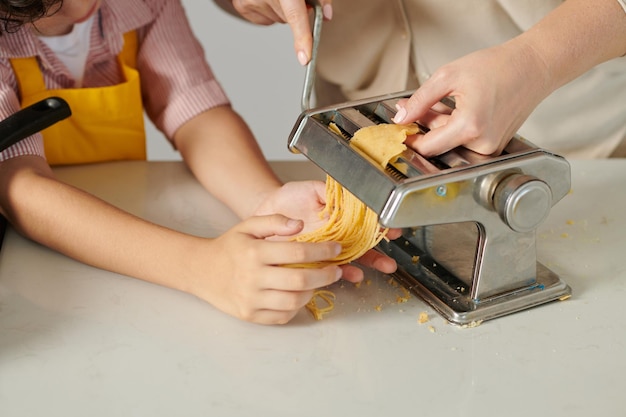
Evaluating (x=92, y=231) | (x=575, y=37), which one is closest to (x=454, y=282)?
(x=575, y=37)

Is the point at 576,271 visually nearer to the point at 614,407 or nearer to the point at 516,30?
the point at 614,407

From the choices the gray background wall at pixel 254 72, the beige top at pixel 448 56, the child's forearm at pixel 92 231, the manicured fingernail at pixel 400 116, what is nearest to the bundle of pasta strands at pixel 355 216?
the manicured fingernail at pixel 400 116

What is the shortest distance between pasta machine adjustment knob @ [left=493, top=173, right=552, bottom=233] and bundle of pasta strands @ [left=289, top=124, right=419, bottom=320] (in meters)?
0.10

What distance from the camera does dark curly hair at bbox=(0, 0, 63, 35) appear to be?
1.00 m

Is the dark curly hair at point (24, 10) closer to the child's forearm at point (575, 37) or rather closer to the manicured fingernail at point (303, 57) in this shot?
the manicured fingernail at point (303, 57)

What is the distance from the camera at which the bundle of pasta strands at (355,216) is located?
2.85 feet

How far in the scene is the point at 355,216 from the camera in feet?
2.99

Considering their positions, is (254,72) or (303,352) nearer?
(303,352)

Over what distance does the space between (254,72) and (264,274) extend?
1706 millimetres

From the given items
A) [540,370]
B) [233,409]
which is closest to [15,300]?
[233,409]

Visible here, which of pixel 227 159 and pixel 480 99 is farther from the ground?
pixel 480 99

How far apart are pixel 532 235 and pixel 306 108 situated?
274mm

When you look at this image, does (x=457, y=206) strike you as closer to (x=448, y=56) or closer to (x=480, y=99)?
(x=480, y=99)

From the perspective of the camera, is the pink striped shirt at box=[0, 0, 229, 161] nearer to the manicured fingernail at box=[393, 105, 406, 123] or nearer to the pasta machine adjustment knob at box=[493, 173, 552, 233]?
the manicured fingernail at box=[393, 105, 406, 123]
